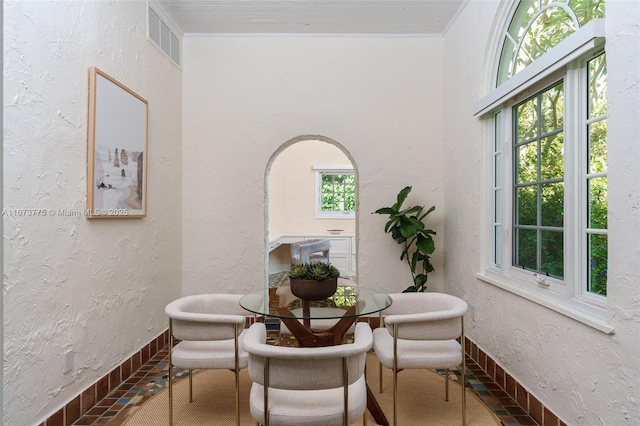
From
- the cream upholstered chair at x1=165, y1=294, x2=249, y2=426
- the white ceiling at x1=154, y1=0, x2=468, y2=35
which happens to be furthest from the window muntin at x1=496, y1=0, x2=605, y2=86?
the cream upholstered chair at x1=165, y1=294, x2=249, y2=426

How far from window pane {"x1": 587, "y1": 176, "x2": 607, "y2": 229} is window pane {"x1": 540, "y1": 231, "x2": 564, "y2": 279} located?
0.25 meters

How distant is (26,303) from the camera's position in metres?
1.99

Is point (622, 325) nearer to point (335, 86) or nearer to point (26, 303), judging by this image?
point (26, 303)

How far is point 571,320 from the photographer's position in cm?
199

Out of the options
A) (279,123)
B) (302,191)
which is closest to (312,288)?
(279,123)

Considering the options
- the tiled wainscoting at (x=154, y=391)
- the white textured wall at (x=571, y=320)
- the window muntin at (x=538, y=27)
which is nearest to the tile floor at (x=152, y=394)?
the tiled wainscoting at (x=154, y=391)

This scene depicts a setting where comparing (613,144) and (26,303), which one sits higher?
(613,144)

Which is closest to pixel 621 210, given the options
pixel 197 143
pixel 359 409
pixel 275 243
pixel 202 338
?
pixel 359 409

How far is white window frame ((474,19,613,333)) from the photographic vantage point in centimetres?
186

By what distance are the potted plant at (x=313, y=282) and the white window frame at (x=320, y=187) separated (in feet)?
17.4

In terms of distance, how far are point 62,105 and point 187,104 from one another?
1860 mm

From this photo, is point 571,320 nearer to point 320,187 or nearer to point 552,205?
point 552,205

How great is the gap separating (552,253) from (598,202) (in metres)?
0.47

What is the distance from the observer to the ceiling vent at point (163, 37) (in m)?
3.37
